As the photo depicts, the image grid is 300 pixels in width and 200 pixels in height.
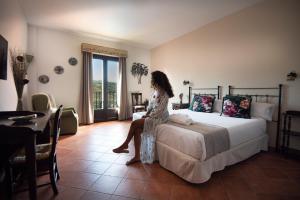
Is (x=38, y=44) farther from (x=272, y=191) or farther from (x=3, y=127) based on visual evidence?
(x=272, y=191)

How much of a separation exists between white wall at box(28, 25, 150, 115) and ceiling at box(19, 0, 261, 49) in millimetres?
274

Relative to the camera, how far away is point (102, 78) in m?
5.21

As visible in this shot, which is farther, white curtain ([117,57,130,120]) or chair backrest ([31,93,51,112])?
white curtain ([117,57,130,120])

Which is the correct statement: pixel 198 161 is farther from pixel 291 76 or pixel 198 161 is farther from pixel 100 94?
pixel 100 94

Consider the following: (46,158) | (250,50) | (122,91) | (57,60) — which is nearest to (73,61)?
(57,60)

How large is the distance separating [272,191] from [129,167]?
5.63ft

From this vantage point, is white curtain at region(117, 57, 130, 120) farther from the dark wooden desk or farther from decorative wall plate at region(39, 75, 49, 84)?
the dark wooden desk

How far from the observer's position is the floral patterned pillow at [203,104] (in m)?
3.57

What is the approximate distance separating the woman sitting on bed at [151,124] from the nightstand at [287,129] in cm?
197

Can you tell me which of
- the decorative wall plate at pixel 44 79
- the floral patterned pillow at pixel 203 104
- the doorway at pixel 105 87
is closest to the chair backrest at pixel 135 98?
the doorway at pixel 105 87

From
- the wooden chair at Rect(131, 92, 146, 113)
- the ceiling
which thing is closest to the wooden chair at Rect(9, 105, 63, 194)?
the ceiling

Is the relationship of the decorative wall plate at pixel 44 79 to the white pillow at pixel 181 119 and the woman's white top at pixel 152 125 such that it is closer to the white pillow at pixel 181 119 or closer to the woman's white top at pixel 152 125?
the woman's white top at pixel 152 125

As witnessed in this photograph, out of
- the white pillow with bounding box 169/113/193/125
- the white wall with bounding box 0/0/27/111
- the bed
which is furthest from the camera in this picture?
the white pillow with bounding box 169/113/193/125

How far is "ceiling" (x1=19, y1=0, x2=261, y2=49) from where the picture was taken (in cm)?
305
